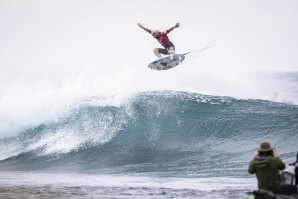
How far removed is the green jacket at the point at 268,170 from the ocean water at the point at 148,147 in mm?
3329

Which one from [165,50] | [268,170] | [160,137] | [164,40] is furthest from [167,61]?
[268,170]

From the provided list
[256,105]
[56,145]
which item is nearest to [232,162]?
[256,105]

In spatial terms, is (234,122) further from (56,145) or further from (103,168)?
(56,145)

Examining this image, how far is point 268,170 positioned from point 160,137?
53.7 ft

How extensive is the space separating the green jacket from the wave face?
6.90m

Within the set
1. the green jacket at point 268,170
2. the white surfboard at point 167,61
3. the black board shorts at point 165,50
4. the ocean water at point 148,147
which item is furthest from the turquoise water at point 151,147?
the black board shorts at point 165,50

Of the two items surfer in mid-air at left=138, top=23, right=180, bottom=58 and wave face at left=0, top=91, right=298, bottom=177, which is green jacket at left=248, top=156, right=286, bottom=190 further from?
surfer in mid-air at left=138, top=23, right=180, bottom=58

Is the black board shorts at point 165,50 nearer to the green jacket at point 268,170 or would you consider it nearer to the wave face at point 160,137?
the wave face at point 160,137

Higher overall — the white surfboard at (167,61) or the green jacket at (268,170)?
the white surfboard at (167,61)

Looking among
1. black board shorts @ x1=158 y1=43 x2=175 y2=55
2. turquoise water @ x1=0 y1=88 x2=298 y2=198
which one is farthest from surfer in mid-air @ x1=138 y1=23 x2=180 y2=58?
turquoise water @ x1=0 y1=88 x2=298 y2=198

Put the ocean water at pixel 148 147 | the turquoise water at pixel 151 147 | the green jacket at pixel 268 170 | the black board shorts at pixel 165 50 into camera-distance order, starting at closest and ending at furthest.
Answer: the green jacket at pixel 268 170 < the ocean water at pixel 148 147 < the turquoise water at pixel 151 147 < the black board shorts at pixel 165 50

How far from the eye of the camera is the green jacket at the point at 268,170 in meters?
6.32

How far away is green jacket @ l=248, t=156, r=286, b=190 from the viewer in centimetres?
632

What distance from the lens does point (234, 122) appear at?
2227 centimetres
